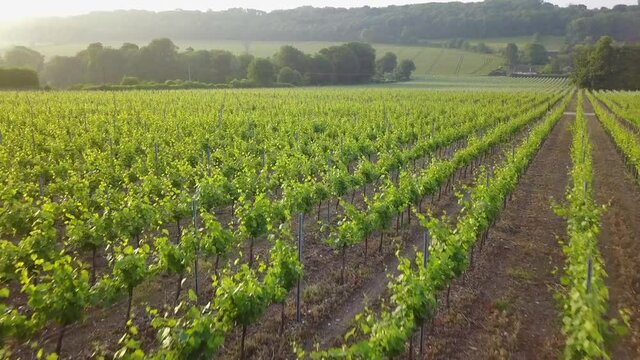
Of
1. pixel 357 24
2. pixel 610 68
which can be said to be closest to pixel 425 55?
pixel 610 68

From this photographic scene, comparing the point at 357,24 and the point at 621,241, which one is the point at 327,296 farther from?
the point at 357,24

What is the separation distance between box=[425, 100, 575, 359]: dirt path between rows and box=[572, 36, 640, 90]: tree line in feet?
268

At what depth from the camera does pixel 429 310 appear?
20.0 ft

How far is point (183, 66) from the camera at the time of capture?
82125mm

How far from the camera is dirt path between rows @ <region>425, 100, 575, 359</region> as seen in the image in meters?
6.94

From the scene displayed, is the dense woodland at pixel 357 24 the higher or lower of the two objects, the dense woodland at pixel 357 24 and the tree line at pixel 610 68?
the higher

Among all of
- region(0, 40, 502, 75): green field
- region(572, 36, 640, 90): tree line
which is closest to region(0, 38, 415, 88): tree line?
region(0, 40, 502, 75): green field

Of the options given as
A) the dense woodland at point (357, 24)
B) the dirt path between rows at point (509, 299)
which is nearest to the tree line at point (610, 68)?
the dense woodland at point (357, 24)

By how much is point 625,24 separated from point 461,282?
168 meters

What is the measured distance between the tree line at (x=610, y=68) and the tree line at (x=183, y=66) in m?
40.5

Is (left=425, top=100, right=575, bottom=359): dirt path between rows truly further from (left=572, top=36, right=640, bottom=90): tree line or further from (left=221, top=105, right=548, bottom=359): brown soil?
(left=572, top=36, right=640, bottom=90): tree line

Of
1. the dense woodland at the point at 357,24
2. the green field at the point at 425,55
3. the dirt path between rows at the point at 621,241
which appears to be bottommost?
the dirt path between rows at the point at 621,241

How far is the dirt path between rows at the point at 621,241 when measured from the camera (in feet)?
24.6

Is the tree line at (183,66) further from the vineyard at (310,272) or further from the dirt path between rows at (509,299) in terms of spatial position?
the dirt path between rows at (509,299)
